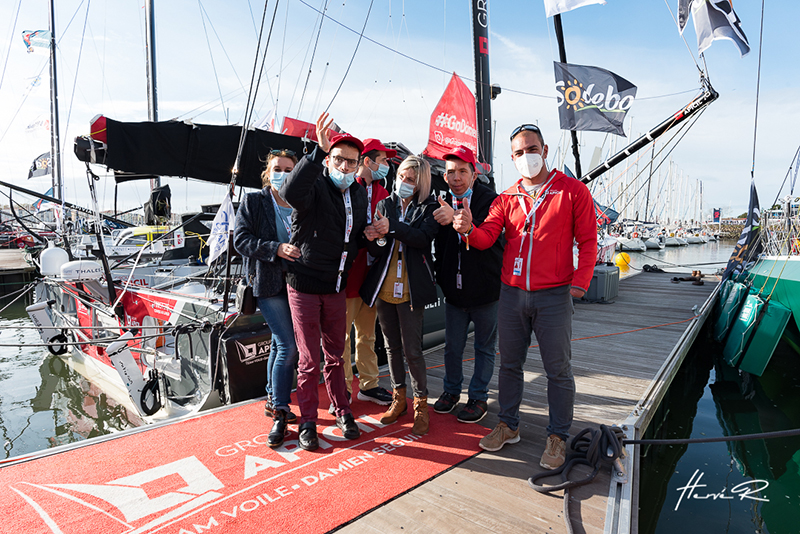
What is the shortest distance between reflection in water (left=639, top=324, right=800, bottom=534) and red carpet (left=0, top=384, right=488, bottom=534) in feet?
8.35

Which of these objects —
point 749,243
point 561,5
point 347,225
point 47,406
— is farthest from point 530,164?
point 749,243

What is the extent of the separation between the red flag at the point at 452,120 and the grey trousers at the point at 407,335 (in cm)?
356

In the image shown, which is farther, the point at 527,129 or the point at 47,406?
the point at 47,406

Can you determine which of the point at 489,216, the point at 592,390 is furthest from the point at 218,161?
the point at 592,390

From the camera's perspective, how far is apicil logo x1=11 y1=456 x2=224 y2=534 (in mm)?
2039

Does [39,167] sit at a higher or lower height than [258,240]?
higher

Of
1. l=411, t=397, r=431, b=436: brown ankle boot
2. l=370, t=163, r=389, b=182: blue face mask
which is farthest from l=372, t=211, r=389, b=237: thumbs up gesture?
l=411, t=397, r=431, b=436: brown ankle boot

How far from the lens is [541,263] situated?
246 centimetres

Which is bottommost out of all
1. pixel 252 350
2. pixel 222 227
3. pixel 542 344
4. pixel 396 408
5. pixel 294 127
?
pixel 396 408

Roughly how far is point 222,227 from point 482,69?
15.9 feet

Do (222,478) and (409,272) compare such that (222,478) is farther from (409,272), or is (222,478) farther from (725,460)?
(725,460)

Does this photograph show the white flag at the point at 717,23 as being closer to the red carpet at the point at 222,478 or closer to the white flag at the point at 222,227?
the red carpet at the point at 222,478

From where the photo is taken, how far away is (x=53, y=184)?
16.7 meters

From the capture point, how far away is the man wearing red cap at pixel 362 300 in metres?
3.16
